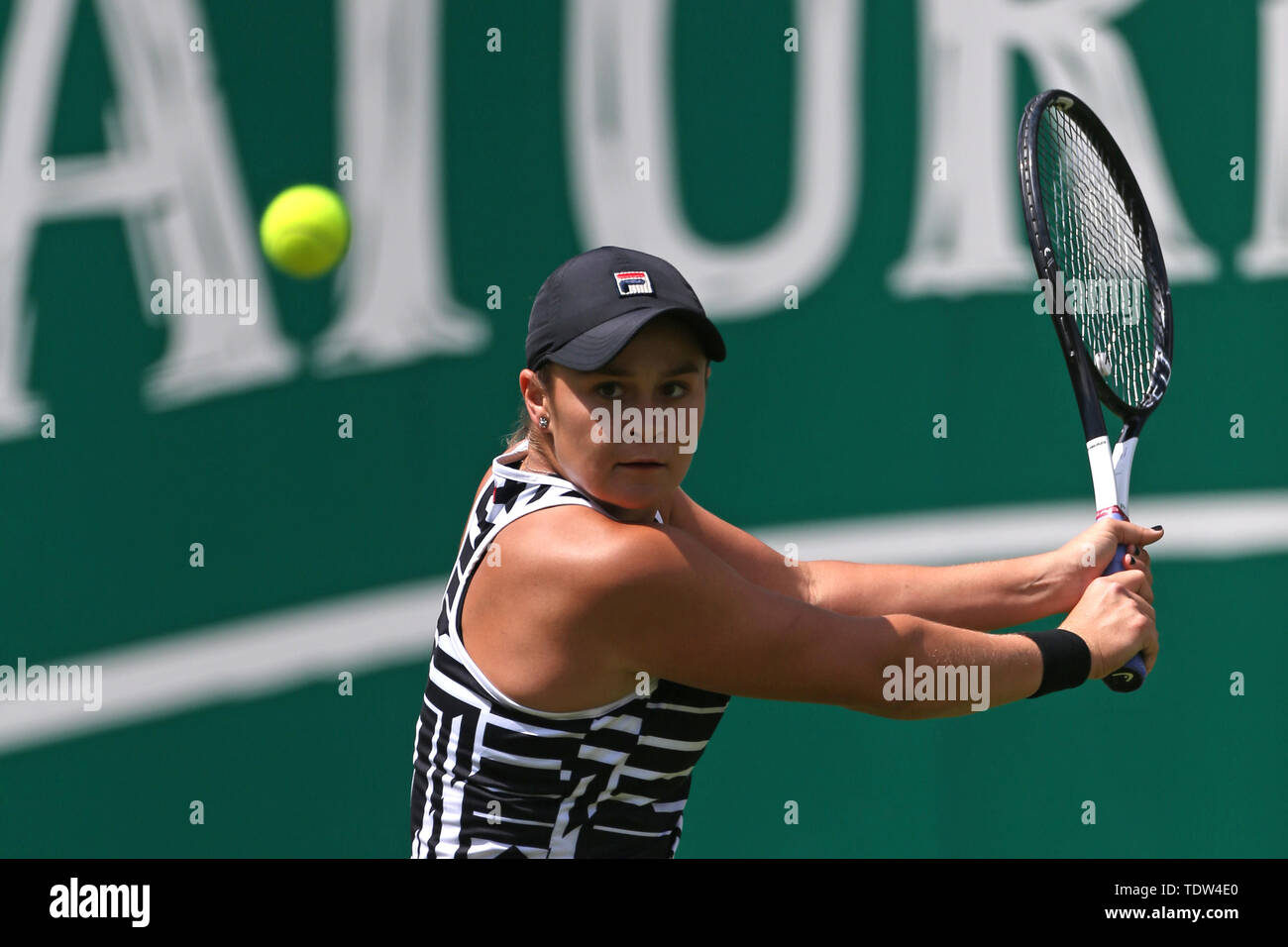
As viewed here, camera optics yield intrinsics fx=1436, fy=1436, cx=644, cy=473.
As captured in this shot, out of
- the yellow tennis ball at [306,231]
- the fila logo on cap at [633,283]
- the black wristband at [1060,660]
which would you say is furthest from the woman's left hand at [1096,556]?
the yellow tennis ball at [306,231]

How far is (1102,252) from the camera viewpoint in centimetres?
300

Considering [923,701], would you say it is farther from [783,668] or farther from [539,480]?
[539,480]

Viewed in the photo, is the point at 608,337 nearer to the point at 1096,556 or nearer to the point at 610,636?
the point at 610,636

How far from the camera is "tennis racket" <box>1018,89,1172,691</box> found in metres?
2.78

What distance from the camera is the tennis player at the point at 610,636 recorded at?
2.00m

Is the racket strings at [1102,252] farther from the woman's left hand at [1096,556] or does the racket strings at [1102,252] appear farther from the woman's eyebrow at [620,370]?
the woman's eyebrow at [620,370]

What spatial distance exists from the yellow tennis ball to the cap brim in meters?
1.43

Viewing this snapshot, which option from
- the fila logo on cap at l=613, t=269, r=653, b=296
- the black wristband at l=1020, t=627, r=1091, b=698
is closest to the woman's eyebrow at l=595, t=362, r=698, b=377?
the fila logo on cap at l=613, t=269, r=653, b=296

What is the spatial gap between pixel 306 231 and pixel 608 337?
1.52 meters

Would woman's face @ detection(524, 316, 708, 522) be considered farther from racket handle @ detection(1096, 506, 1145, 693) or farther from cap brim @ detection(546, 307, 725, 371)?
racket handle @ detection(1096, 506, 1145, 693)

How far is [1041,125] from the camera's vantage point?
3.13 meters

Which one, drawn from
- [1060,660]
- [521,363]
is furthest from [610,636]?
[521,363]

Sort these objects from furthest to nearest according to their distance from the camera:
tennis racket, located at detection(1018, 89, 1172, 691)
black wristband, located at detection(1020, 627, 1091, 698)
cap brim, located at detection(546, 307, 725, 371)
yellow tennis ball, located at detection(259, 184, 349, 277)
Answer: yellow tennis ball, located at detection(259, 184, 349, 277) < tennis racket, located at detection(1018, 89, 1172, 691) < black wristband, located at detection(1020, 627, 1091, 698) < cap brim, located at detection(546, 307, 725, 371)
